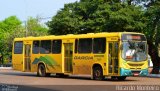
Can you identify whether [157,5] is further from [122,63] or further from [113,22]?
[122,63]

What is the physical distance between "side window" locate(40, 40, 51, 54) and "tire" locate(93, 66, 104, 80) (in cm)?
517

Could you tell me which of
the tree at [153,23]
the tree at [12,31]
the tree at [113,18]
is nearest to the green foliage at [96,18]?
the tree at [113,18]

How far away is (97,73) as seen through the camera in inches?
1104

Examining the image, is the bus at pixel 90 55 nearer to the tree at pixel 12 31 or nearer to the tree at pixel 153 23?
the tree at pixel 153 23

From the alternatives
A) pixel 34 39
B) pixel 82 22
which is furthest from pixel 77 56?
pixel 82 22

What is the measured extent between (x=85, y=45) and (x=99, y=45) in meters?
1.39

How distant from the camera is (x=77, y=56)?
97.3ft

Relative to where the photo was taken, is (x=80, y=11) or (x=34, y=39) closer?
(x=34, y=39)

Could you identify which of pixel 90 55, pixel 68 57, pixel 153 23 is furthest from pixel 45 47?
pixel 153 23

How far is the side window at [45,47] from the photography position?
32.3m

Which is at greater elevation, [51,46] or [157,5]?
[157,5]

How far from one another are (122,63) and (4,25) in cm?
7964

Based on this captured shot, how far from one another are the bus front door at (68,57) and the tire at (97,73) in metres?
2.59

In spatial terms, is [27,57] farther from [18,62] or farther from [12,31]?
[12,31]
